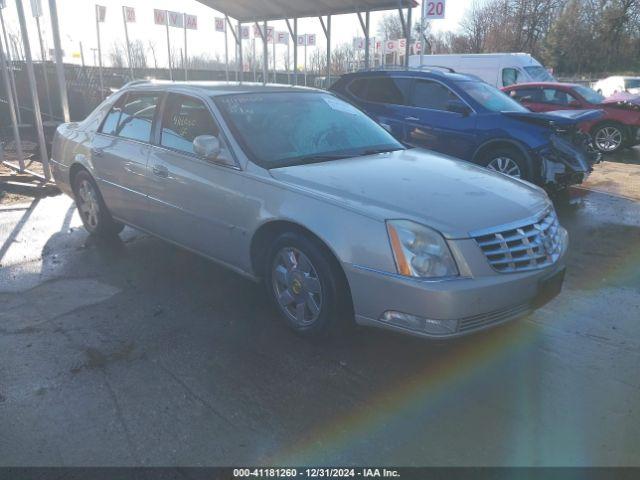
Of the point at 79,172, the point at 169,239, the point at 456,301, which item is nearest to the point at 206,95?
the point at 169,239

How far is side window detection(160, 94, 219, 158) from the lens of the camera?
4215 millimetres

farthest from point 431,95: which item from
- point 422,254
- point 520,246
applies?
point 422,254

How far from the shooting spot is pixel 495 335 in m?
3.72

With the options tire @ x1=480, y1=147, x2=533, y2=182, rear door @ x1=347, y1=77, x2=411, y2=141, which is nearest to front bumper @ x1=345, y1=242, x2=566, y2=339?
tire @ x1=480, y1=147, x2=533, y2=182

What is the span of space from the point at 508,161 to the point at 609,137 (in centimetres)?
617

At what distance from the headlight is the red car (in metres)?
10.6

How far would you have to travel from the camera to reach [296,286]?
3588 mm

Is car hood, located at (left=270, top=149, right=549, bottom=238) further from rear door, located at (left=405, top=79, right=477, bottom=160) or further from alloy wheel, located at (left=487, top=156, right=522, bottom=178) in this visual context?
rear door, located at (left=405, top=79, right=477, bottom=160)

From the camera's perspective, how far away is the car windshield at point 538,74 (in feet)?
54.0

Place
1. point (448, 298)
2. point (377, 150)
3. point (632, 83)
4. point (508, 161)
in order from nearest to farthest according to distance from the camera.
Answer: point (448, 298), point (377, 150), point (508, 161), point (632, 83)

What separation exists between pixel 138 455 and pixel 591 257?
4674mm

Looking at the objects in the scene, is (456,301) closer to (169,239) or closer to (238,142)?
(238,142)

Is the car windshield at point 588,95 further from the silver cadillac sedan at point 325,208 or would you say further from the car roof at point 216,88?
the car roof at point 216,88

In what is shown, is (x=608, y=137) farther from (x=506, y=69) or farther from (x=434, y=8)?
(x=506, y=69)
